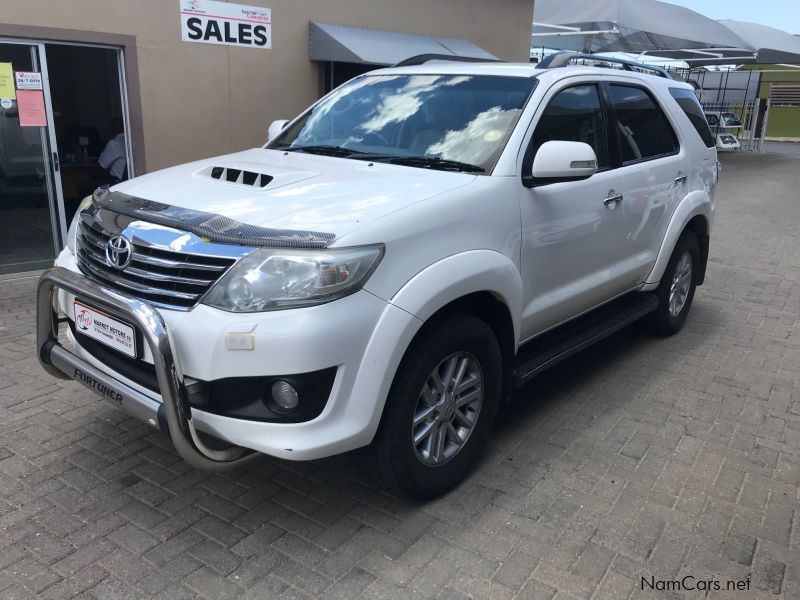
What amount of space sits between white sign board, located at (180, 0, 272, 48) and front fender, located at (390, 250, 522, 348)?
5921mm

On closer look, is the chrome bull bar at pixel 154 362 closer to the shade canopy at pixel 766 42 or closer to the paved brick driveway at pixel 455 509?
the paved brick driveway at pixel 455 509

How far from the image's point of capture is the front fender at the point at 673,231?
15.9 feet

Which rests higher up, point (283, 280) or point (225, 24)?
point (225, 24)

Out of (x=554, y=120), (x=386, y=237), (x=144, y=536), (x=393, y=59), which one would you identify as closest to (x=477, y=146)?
(x=554, y=120)

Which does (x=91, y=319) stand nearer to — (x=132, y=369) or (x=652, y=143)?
(x=132, y=369)

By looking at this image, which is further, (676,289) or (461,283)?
(676,289)

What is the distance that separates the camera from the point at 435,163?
338 centimetres

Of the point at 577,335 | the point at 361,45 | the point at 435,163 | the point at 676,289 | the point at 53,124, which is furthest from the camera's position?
the point at 361,45

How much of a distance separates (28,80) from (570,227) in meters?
5.55

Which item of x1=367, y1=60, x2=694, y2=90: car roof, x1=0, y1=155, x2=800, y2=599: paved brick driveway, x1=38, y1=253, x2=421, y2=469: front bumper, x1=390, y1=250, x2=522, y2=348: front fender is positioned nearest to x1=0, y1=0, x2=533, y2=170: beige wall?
x1=0, y1=155, x2=800, y2=599: paved brick driveway

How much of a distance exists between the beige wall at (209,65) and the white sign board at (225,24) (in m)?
0.07

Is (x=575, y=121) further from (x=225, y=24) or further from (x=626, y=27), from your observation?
(x=626, y=27)

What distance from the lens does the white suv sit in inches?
98.3

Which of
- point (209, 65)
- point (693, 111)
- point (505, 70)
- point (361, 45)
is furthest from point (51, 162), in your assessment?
point (693, 111)
